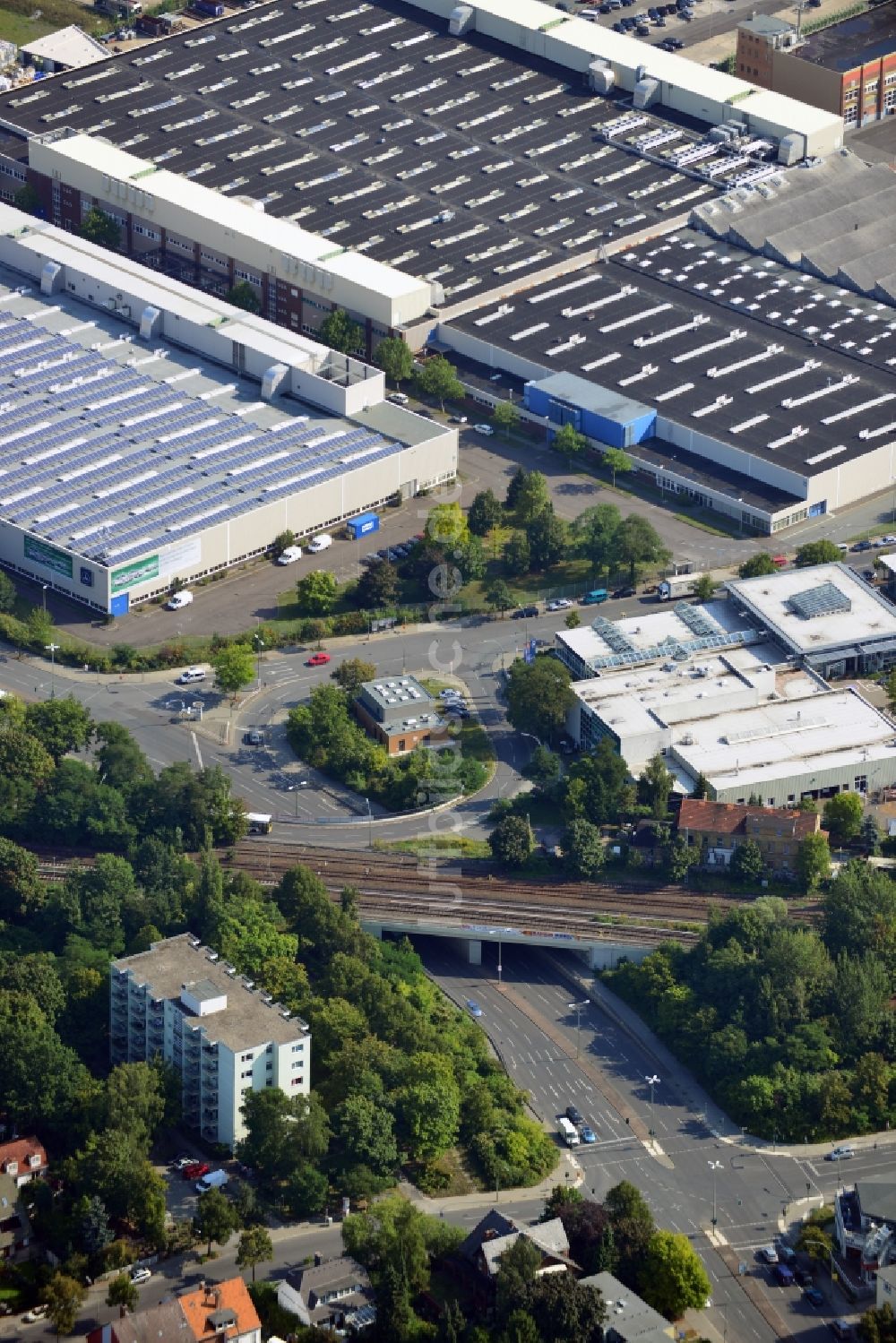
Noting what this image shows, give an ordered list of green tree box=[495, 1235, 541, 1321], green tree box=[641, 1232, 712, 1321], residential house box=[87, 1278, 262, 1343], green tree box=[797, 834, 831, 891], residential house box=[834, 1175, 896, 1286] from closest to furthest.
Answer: residential house box=[87, 1278, 262, 1343], green tree box=[495, 1235, 541, 1321], green tree box=[641, 1232, 712, 1321], residential house box=[834, 1175, 896, 1286], green tree box=[797, 834, 831, 891]

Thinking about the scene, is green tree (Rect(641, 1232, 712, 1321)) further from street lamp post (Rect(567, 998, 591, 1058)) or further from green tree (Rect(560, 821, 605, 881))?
green tree (Rect(560, 821, 605, 881))

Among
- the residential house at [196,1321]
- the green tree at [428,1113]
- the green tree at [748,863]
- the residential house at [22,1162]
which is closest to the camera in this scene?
the residential house at [196,1321]

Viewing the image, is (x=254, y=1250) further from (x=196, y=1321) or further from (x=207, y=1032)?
(x=207, y=1032)

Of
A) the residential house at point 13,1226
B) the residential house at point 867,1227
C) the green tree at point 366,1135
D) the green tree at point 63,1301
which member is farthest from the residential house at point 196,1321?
the residential house at point 867,1227

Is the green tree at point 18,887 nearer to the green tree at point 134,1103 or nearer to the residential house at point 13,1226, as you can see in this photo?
the green tree at point 134,1103

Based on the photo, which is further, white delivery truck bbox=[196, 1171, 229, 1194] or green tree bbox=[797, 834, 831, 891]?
green tree bbox=[797, 834, 831, 891]

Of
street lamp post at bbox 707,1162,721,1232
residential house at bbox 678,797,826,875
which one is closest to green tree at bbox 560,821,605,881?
residential house at bbox 678,797,826,875
